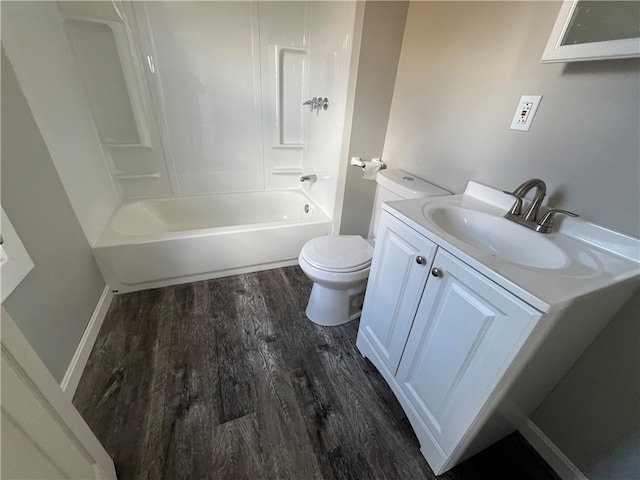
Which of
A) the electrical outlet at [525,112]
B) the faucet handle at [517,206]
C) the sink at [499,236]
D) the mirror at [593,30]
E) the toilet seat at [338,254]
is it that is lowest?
the toilet seat at [338,254]

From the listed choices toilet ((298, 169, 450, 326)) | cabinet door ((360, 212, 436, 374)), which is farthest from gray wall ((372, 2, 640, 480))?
cabinet door ((360, 212, 436, 374))

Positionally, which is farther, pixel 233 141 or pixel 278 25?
pixel 233 141

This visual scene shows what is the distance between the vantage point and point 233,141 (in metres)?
2.37

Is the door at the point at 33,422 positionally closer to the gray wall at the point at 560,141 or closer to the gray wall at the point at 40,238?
the gray wall at the point at 40,238

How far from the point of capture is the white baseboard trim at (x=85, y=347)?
3.89 feet

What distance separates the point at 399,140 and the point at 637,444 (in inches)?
62.5

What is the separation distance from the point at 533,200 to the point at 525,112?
0.37 m

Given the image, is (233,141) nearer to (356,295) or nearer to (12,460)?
(356,295)

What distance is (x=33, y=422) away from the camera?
1.88 feet

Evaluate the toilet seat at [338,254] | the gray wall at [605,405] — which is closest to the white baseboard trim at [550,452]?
the gray wall at [605,405]

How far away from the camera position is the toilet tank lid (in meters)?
1.37

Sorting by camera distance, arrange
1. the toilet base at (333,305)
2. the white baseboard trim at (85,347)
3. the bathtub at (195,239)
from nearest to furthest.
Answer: the white baseboard trim at (85,347), the toilet base at (333,305), the bathtub at (195,239)

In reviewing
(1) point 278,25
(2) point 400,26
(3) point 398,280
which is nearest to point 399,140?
(2) point 400,26

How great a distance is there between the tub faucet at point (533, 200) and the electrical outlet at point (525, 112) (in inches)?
9.7
